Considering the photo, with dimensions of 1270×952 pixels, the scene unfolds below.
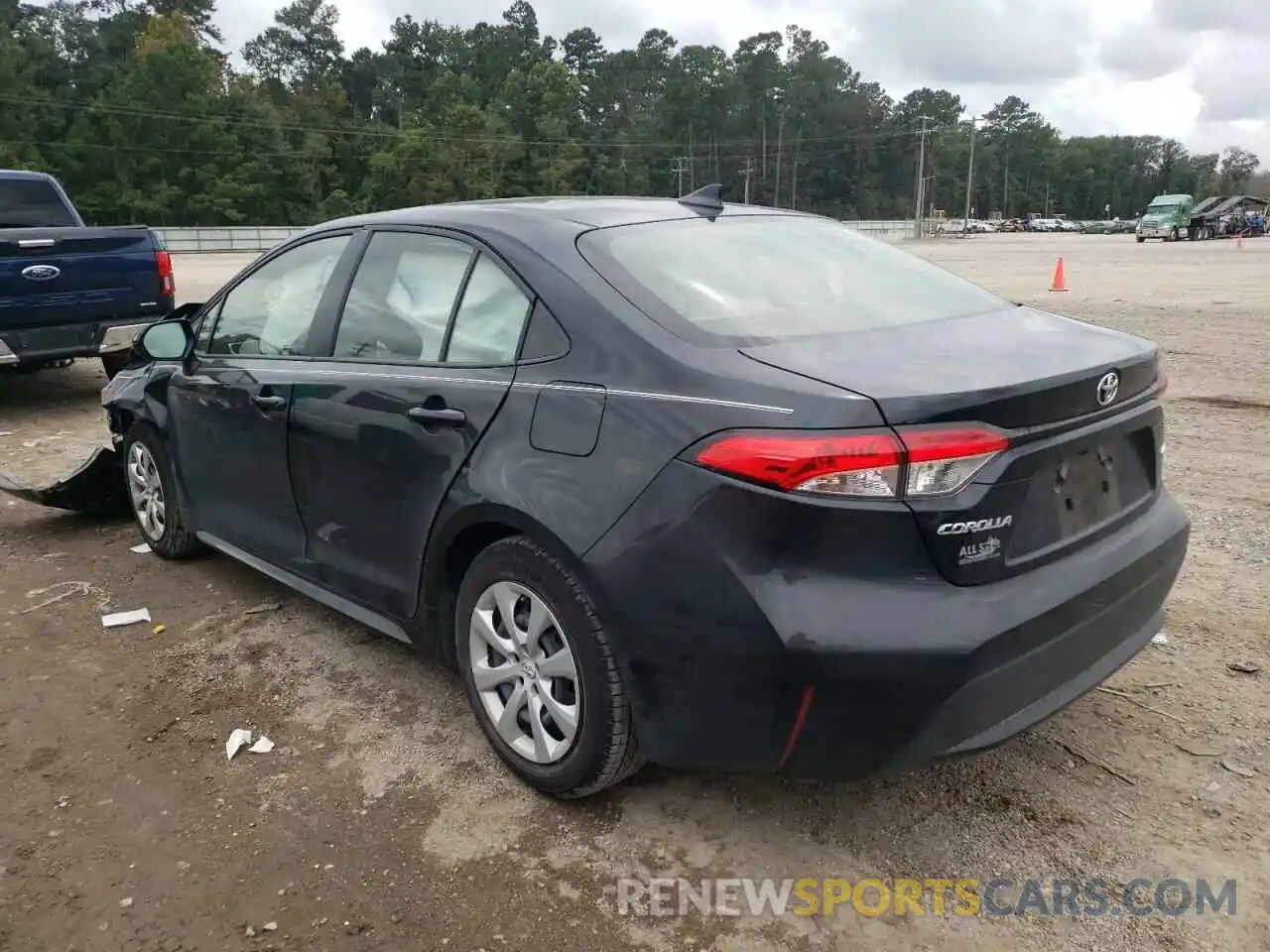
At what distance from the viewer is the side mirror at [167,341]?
4.31 m

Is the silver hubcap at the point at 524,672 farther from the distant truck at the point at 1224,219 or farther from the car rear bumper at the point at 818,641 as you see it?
the distant truck at the point at 1224,219

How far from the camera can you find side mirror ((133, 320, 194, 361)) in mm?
4312

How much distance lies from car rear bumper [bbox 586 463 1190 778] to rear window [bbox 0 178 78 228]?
30.6 feet

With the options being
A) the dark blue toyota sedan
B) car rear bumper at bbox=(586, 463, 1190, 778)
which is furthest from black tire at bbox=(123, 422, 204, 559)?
car rear bumper at bbox=(586, 463, 1190, 778)

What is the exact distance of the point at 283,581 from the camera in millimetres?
3928

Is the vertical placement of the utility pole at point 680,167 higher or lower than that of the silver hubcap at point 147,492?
higher

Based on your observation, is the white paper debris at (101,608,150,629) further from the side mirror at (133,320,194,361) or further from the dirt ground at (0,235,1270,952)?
the side mirror at (133,320,194,361)

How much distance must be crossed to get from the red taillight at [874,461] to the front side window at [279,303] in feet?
6.96

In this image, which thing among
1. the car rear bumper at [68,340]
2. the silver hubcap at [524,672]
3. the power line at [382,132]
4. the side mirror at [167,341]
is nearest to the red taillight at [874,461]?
the silver hubcap at [524,672]

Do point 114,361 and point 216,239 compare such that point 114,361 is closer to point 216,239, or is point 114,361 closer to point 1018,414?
point 1018,414

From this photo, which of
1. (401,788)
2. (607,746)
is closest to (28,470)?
(401,788)

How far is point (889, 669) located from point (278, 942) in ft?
5.13

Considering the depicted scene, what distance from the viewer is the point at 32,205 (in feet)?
32.0

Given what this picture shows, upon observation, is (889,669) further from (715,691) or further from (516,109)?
(516,109)
